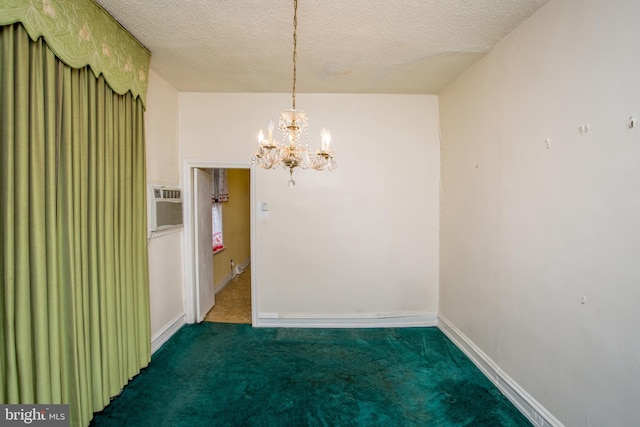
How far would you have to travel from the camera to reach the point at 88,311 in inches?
69.9

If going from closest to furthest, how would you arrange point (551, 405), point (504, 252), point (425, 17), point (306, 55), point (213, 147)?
point (551, 405) < point (425, 17) < point (504, 252) < point (306, 55) < point (213, 147)

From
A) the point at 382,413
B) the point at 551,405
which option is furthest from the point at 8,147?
the point at 551,405

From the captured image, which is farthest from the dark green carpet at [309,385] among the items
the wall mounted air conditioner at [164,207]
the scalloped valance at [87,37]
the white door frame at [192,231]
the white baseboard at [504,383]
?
the scalloped valance at [87,37]

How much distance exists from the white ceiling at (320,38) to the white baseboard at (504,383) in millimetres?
2622

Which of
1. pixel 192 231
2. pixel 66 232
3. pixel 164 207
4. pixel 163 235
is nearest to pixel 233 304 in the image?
pixel 192 231

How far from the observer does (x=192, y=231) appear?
129 inches

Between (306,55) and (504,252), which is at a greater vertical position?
(306,55)

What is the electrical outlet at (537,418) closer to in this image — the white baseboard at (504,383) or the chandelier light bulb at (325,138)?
the white baseboard at (504,383)

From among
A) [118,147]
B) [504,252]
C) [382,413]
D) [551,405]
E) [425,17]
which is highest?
[425,17]

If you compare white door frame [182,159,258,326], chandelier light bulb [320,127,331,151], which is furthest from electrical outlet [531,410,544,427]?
white door frame [182,159,258,326]

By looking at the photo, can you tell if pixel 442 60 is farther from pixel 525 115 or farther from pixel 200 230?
pixel 200 230

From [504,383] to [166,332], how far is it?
314 cm

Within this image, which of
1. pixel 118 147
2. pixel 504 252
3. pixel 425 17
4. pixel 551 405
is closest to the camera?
pixel 551 405

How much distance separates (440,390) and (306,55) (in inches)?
117
